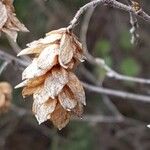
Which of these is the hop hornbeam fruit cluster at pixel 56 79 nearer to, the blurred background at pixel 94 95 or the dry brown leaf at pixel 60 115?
the dry brown leaf at pixel 60 115

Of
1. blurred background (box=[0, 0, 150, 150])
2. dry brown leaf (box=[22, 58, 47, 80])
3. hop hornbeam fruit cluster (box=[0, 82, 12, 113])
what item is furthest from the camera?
blurred background (box=[0, 0, 150, 150])

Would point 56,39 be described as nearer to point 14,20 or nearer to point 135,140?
point 14,20

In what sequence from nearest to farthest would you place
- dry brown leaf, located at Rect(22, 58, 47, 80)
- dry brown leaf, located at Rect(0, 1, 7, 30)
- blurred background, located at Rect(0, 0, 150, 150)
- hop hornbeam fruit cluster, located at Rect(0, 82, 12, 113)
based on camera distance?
dry brown leaf, located at Rect(22, 58, 47, 80)
dry brown leaf, located at Rect(0, 1, 7, 30)
hop hornbeam fruit cluster, located at Rect(0, 82, 12, 113)
blurred background, located at Rect(0, 0, 150, 150)

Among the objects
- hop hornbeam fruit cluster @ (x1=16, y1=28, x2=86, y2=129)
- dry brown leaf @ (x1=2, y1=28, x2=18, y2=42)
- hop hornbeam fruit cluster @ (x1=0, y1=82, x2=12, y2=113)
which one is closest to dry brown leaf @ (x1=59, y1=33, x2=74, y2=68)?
hop hornbeam fruit cluster @ (x1=16, y1=28, x2=86, y2=129)

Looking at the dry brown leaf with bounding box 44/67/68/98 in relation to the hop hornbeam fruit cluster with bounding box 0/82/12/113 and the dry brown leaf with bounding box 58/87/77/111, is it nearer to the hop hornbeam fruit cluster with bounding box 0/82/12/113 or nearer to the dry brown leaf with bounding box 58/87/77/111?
the dry brown leaf with bounding box 58/87/77/111

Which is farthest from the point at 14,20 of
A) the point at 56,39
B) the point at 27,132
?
the point at 27,132

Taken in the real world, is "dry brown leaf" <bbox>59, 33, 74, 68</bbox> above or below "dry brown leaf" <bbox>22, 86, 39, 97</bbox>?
above

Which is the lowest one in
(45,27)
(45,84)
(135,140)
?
(135,140)
